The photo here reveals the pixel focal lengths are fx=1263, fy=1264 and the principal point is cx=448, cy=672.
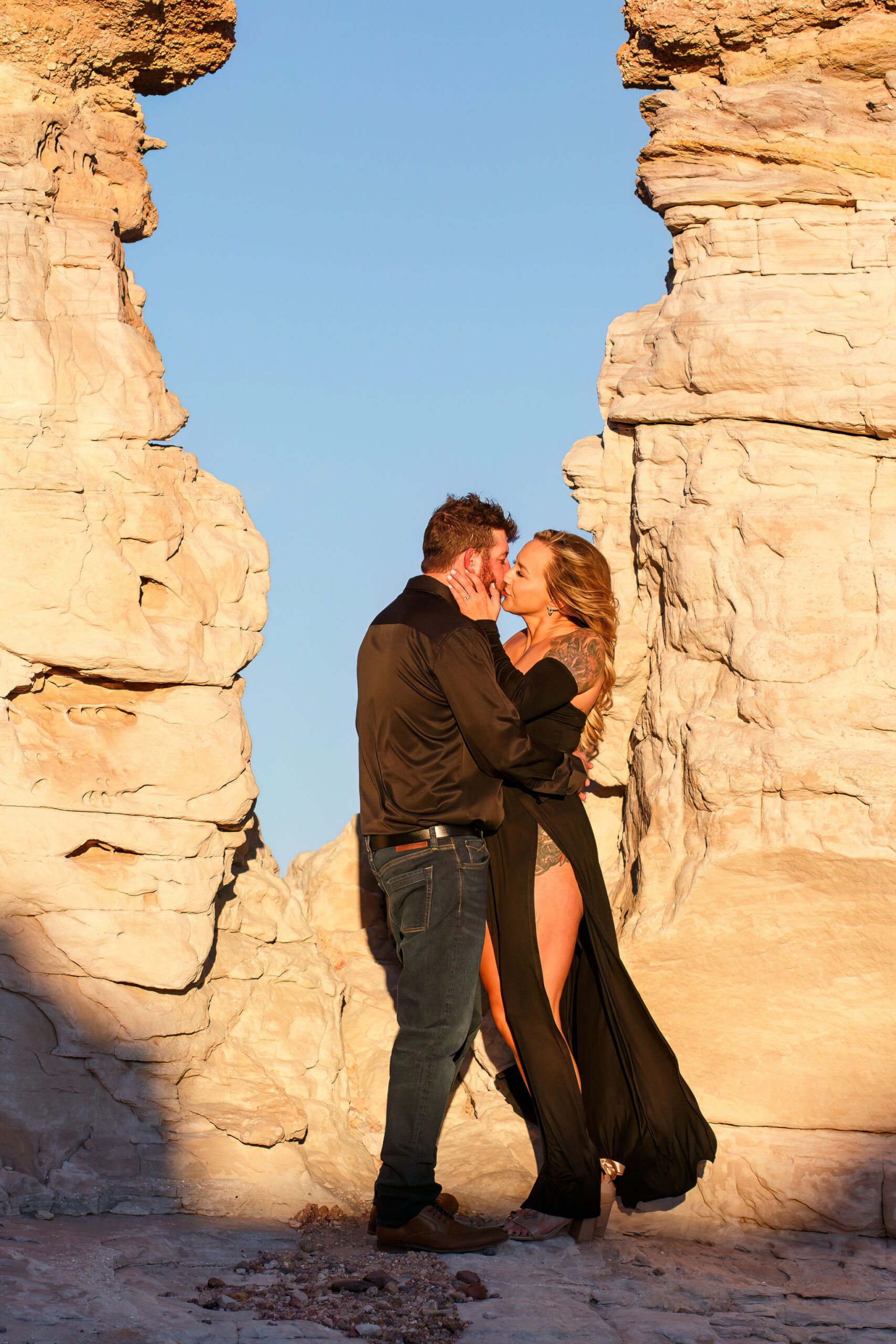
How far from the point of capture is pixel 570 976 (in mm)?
4816

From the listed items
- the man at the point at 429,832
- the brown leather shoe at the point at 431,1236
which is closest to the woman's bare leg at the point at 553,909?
the man at the point at 429,832

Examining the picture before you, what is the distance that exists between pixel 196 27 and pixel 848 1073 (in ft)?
16.4

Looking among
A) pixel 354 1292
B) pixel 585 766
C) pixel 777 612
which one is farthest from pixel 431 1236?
pixel 777 612

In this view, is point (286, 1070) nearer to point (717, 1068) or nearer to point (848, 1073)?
point (717, 1068)

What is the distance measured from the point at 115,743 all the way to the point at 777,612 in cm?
254

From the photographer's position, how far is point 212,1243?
400 centimetres

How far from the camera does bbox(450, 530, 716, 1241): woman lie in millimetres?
4289

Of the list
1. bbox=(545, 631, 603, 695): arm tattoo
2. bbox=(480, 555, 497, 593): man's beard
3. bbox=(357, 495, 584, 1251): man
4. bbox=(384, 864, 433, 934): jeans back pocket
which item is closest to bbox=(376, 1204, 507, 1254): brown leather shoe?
bbox=(357, 495, 584, 1251): man

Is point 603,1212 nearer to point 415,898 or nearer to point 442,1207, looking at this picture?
point 442,1207

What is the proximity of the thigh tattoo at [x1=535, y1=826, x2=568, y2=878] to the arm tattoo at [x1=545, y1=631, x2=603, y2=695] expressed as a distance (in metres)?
0.56

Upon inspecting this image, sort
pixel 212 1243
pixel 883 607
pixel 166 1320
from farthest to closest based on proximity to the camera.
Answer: pixel 883 607
pixel 212 1243
pixel 166 1320

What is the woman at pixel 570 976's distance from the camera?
169 inches

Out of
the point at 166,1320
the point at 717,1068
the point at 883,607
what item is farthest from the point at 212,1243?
the point at 883,607

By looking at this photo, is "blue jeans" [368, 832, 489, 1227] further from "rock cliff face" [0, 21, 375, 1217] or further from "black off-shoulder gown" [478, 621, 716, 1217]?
"rock cliff face" [0, 21, 375, 1217]
